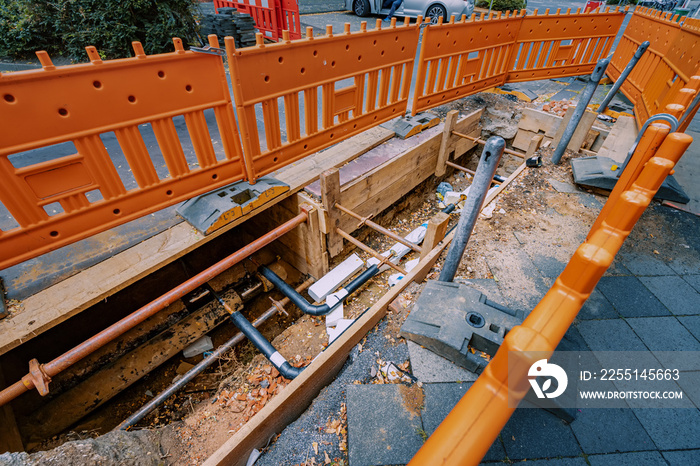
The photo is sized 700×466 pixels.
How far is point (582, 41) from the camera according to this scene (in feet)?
24.2

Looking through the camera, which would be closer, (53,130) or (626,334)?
(53,130)

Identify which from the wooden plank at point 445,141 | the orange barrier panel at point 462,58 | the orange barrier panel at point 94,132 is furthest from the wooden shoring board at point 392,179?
the orange barrier panel at point 94,132

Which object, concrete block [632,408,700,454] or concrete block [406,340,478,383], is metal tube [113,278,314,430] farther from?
concrete block [632,408,700,454]

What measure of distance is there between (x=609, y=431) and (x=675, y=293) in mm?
1897

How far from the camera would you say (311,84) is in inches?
147

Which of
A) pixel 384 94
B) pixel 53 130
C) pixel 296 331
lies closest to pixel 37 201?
pixel 53 130

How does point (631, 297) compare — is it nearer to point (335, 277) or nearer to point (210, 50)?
point (335, 277)

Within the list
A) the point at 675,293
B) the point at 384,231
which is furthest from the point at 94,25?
the point at 675,293

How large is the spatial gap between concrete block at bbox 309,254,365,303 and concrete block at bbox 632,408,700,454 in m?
3.00

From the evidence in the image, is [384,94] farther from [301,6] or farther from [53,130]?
[301,6]

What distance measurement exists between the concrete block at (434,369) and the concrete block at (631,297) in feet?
5.59

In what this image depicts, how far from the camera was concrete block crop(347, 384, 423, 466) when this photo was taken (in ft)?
6.46

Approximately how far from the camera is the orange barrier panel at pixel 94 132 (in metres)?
2.30

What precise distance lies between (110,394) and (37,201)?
2.21m
